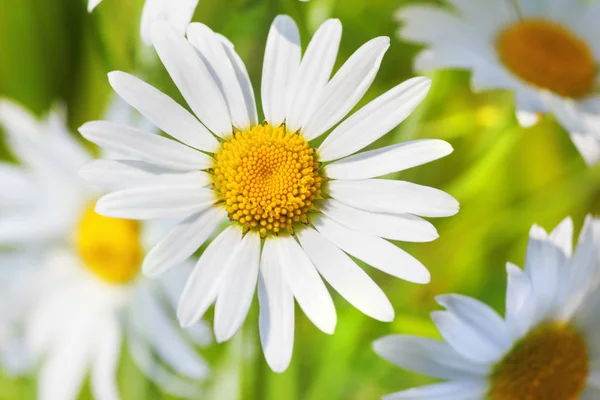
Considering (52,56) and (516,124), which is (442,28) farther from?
(52,56)

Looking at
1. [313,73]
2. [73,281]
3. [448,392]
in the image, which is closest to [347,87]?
[313,73]

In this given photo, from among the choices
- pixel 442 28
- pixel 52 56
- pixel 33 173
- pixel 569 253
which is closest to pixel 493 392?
pixel 569 253

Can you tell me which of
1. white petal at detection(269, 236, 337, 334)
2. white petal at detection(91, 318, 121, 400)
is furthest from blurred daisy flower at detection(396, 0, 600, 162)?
white petal at detection(91, 318, 121, 400)

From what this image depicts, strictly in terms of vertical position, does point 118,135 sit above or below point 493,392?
above

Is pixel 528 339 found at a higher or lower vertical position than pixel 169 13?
lower

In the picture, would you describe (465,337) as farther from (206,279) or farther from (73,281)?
(73,281)

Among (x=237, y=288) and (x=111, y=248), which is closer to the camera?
(x=237, y=288)
